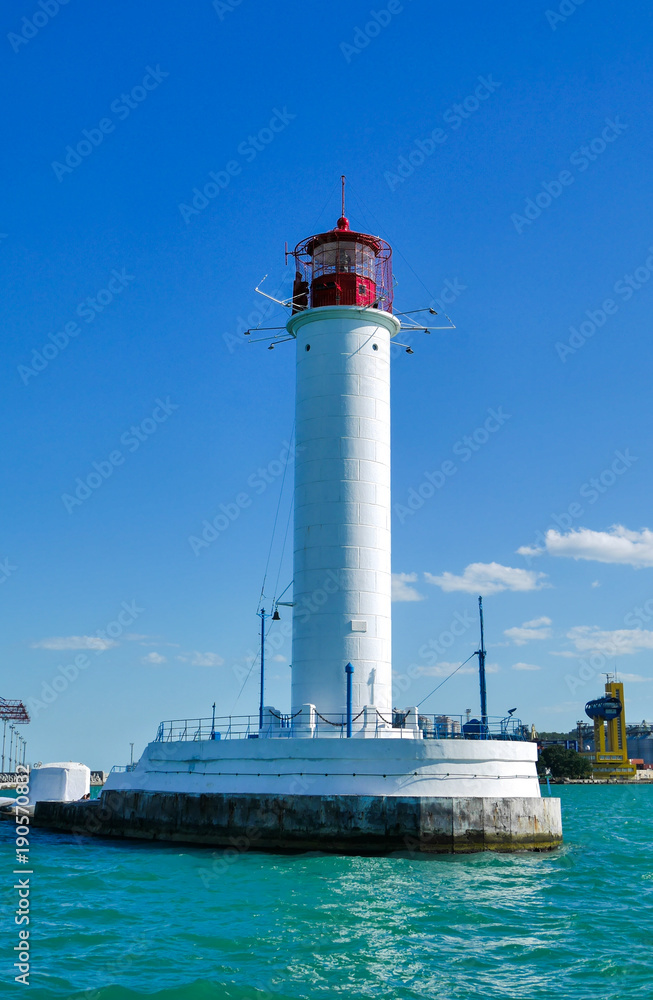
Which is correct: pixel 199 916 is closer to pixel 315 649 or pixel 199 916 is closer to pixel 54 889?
pixel 54 889

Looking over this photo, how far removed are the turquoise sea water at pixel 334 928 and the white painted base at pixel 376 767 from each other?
177cm

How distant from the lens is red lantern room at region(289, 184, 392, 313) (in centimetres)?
3005

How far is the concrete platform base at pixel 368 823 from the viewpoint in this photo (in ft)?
74.0

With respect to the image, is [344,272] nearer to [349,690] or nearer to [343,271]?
[343,271]

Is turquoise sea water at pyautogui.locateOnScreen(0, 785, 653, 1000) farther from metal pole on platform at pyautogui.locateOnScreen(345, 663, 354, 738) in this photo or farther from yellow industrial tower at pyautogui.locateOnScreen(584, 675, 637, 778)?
yellow industrial tower at pyautogui.locateOnScreen(584, 675, 637, 778)

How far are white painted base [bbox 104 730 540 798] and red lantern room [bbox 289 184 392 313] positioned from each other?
14.5 meters

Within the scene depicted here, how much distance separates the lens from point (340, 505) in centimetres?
2808

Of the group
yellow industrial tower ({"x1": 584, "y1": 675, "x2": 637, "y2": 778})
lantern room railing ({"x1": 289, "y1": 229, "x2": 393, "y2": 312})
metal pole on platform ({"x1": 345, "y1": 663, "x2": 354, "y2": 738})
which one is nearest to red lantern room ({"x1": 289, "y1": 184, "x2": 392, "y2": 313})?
lantern room railing ({"x1": 289, "y1": 229, "x2": 393, "y2": 312})

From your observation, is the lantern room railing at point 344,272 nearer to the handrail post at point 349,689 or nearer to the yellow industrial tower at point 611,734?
the handrail post at point 349,689

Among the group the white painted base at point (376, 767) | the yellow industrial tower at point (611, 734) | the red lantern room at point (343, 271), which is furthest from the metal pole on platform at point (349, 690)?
the yellow industrial tower at point (611, 734)

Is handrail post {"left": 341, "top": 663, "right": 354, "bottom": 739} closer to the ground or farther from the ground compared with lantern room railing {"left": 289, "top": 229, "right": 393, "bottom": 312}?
closer to the ground

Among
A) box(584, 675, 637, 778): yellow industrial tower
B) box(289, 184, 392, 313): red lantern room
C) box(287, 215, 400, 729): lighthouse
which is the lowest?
box(584, 675, 637, 778): yellow industrial tower

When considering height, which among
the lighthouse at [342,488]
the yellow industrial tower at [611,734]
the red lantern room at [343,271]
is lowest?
the yellow industrial tower at [611,734]

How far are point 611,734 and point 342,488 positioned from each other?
4242 inches
